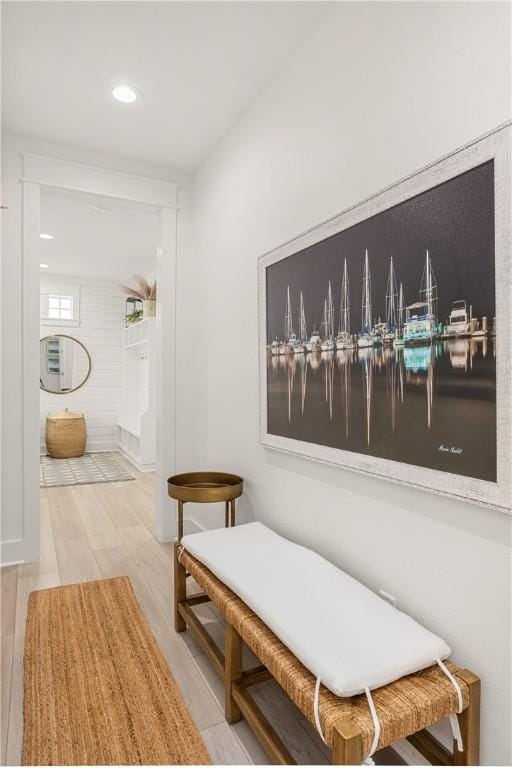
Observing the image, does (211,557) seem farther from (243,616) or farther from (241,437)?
(241,437)

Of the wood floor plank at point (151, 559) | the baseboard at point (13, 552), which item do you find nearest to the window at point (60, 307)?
the wood floor plank at point (151, 559)

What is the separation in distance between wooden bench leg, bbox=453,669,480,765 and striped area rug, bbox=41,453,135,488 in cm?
452

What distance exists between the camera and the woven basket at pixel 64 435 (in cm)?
658

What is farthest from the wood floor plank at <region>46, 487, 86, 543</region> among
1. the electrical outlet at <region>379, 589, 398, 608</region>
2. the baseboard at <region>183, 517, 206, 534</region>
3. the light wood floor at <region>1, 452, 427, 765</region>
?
the electrical outlet at <region>379, 589, 398, 608</region>

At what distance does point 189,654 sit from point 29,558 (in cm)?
154

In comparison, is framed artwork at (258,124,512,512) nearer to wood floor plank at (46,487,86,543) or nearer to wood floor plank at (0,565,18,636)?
wood floor plank at (0,565,18,636)

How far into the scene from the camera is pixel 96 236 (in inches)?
197

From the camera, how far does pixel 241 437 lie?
2.75m

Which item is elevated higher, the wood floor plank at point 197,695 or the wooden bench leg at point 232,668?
the wooden bench leg at point 232,668

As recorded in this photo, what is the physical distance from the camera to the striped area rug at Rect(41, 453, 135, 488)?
5238 millimetres

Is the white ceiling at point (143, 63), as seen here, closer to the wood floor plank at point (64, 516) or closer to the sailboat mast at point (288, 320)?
the sailboat mast at point (288, 320)

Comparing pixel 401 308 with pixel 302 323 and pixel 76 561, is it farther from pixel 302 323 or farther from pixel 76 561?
pixel 76 561

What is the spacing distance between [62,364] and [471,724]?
6959 millimetres

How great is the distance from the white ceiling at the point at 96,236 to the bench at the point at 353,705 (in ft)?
9.96
